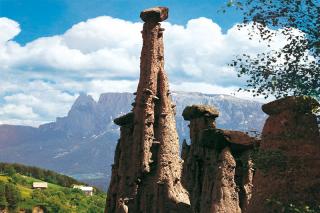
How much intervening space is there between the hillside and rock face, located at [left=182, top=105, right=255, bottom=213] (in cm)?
11683

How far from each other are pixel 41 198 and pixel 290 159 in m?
151

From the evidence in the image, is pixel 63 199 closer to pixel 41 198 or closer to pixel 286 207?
pixel 41 198

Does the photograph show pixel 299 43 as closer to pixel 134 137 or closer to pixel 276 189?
pixel 276 189

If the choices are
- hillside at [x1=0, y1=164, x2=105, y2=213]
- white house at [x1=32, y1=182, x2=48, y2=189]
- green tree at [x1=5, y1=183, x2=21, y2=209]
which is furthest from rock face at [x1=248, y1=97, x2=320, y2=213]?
white house at [x1=32, y1=182, x2=48, y2=189]

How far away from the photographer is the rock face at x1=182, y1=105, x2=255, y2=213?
1396 inches

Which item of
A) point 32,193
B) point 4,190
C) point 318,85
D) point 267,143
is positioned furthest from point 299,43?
point 32,193

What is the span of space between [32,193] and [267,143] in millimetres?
156306

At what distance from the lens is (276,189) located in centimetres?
2397

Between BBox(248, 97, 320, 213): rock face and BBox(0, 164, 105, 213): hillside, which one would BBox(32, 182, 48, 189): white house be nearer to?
BBox(0, 164, 105, 213): hillside

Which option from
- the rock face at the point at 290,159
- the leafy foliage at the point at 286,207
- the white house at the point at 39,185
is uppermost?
the rock face at the point at 290,159

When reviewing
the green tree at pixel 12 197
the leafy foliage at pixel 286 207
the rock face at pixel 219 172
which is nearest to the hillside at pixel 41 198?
the green tree at pixel 12 197

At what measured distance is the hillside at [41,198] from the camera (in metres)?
151

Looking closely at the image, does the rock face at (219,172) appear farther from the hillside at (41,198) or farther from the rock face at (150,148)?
the hillside at (41,198)

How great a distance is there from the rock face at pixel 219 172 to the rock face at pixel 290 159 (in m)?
8.01
